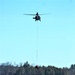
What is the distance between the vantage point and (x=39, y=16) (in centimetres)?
7825
